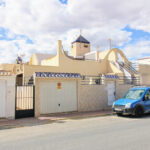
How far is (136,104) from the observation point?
1134 cm

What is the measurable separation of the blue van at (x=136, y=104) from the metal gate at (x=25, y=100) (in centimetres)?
579

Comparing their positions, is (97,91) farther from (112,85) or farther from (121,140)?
(121,140)

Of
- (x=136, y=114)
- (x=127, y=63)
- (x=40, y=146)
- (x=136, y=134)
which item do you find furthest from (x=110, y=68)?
(x=40, y=146)

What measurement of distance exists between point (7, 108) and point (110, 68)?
17157 mm

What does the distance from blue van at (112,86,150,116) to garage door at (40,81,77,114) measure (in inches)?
141

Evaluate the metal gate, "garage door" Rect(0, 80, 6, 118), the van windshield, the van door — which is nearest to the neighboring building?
the van windshield

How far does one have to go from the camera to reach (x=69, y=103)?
13766mm

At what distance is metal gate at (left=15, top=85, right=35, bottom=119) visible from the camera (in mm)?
11988

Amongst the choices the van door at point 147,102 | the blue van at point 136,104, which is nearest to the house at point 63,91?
the blue van at point 136,104

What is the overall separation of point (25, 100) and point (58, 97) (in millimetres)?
2359

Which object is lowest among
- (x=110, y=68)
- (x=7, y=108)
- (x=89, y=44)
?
(x=7, y=108)

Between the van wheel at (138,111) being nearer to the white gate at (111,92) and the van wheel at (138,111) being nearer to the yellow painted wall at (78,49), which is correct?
the white gate at (111,92)

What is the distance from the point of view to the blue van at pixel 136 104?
11168mm

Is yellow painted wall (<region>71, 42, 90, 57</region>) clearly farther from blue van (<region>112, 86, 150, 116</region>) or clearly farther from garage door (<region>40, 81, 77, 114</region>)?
blue van (<region>112, 86, 150, 116</region>)
